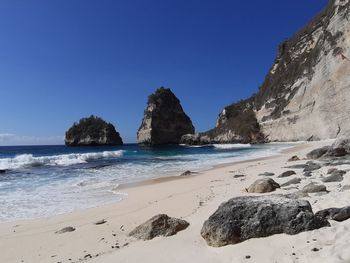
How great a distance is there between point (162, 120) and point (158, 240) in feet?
350

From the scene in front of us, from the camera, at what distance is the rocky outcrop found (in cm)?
12586

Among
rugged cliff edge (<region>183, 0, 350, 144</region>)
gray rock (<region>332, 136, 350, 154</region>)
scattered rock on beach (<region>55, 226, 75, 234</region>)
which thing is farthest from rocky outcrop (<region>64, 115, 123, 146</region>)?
scattered rock on beach (<region>55, 226, 75, 234</region>)

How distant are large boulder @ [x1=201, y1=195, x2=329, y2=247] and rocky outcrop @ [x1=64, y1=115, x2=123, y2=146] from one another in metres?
122

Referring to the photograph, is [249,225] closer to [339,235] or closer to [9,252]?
[339,235]

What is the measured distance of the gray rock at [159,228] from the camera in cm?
668

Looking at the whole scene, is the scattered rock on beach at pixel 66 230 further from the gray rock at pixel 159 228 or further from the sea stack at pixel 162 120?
the sea stack at pixel 162 120

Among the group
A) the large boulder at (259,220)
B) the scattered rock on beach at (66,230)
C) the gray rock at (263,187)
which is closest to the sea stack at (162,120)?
the gray rock at (263,187)

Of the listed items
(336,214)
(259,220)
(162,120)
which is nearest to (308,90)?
(336,214)

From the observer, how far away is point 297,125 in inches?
2147

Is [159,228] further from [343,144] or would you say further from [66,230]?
[343,144]

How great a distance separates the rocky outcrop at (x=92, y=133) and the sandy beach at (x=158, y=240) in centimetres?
11724

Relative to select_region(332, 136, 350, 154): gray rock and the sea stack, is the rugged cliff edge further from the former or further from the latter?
the sea stack

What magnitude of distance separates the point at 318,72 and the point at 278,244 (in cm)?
4732

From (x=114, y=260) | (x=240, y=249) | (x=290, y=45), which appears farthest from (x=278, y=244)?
(x=290, y=45)
